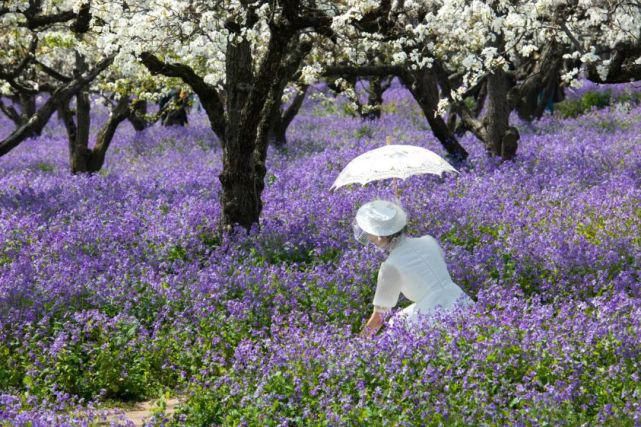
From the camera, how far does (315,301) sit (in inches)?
346

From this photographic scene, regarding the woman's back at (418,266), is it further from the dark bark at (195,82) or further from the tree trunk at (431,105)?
the tree trunk at (431,105)

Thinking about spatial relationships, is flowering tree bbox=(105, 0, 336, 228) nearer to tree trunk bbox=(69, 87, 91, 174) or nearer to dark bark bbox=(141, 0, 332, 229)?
dark bark bbox=(141, 0, 332, 229)

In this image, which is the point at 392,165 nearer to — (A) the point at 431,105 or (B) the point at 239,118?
(B) the point at 239,118

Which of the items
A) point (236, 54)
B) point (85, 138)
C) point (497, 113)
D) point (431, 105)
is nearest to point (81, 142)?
point (85, 138)

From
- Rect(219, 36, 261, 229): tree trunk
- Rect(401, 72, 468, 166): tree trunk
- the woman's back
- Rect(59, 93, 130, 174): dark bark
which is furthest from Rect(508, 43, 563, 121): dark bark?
the woman's back

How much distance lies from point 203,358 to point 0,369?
5.47 feet

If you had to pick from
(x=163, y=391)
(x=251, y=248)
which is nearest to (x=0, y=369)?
(x=163, y=391)

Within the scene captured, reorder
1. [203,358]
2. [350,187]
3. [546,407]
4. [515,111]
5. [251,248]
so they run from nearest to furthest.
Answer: [546,407] < [203,358] < [251,248] < [350,187] < [515,111]

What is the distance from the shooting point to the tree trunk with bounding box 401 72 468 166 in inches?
666

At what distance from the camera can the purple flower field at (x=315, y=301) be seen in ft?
20.5

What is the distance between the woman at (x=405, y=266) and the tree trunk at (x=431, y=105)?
9.11 metres

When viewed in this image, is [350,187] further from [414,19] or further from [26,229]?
[26,229]

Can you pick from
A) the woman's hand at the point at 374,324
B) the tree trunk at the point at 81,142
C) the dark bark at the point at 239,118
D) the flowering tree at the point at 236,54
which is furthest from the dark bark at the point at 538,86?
the woman's hand at the point at 374,324

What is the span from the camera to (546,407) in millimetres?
5684
